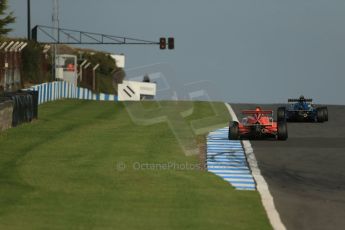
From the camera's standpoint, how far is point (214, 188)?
16.9 meters

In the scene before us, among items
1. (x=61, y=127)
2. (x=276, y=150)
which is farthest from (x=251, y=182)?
(x=61, y=127)

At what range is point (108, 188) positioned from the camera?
1630 cm

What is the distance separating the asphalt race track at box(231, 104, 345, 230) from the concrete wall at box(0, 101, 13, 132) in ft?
27.8

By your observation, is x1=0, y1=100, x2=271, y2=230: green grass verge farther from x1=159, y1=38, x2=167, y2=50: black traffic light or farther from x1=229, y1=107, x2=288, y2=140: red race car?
x1=159, y1=38, x2=167, y2=50: black traffic light

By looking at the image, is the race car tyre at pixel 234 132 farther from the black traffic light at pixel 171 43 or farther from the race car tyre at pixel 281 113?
the black traffic light at pixel 171 43

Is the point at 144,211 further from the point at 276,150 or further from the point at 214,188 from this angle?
the point at 276,150

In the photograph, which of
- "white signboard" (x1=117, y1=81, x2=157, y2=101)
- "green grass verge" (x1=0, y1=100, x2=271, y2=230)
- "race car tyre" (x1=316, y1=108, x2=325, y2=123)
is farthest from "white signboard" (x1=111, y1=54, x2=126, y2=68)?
"green grass verge" (x1=0, y1=100, x2=271, y2=230)

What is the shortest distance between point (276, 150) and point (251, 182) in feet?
18.7

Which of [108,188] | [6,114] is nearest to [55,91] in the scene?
[6,114]

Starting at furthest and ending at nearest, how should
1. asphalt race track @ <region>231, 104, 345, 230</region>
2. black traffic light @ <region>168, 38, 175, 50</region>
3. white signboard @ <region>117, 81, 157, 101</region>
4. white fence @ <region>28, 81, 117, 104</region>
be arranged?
white signboard @ <region>117, 81, 157, 101</region> < black traffic light @ <region>168, 38, 175, 50</region> < white fence @ <region>28, 81, 117, 104</region> < asphalt race track @ <region>231, 104, 345, 230</region>

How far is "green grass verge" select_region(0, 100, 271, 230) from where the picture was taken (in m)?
13.3

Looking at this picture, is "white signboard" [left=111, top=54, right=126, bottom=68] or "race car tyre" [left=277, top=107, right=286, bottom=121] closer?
"race car tyre" [left=277, top=107, right=286, bottom=121]

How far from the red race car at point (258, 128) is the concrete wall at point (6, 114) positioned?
7.68m

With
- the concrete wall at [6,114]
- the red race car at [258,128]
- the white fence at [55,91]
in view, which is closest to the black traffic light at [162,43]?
the white fence at [55,91]
